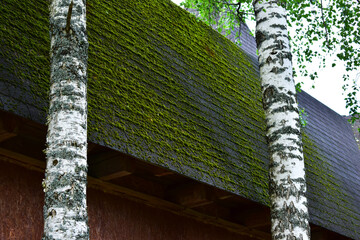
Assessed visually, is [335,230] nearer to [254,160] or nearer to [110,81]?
[254,160]

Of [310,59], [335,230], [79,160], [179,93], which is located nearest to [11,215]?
[79,160]

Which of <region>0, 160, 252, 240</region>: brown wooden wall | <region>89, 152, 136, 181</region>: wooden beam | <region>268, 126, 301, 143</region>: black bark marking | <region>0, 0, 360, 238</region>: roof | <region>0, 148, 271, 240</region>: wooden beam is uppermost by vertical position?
<region>0, 0, 360, 238</region>: roof

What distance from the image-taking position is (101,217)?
544 cm

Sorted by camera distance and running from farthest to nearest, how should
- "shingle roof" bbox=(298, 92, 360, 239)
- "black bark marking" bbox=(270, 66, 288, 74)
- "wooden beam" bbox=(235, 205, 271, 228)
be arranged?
"shingle roof" bbox=(298, 92, 360, 239) < "wooden beam" bbox=(235, 205, 271, 228) < "black bark marking" bbox=(270, 66, 288, 74)

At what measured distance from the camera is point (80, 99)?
11.4ft

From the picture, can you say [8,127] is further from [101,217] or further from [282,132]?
[282,132]

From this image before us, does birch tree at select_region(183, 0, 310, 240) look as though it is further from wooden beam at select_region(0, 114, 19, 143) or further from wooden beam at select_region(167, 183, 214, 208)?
wooden beam at select_region(0, 114, 19, 143)

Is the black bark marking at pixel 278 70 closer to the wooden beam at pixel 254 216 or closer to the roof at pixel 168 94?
the roof at pixel 168 94

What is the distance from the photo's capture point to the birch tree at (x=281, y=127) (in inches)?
197

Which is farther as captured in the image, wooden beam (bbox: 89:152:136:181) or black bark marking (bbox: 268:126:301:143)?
black bark marking (bbox: 268:126:301:143)

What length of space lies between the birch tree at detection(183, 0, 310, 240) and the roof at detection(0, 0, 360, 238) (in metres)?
0.87

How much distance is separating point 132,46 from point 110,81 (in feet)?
3.10

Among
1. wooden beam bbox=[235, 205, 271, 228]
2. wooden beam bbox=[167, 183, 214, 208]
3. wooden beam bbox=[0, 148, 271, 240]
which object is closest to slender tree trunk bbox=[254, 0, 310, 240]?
wooden beam bbox=[167, 183, 214, 208]

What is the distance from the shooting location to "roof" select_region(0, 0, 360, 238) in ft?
15.7
